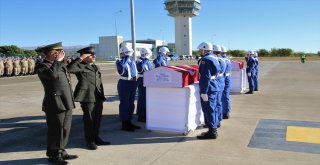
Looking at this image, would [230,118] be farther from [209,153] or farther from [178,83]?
[209,153]

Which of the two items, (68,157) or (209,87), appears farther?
(209,87)

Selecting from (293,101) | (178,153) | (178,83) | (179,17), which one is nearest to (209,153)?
(178,153)

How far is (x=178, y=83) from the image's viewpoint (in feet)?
22.9

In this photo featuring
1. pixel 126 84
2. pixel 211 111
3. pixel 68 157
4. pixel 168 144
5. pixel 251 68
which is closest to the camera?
pixel 68 157

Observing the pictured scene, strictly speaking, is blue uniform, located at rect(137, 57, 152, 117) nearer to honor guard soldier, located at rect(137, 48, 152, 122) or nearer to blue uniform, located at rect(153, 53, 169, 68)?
honor guard soldier, located at rect(137, 48, 152, 122)

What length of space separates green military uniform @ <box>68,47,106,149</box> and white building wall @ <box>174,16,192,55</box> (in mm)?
108413

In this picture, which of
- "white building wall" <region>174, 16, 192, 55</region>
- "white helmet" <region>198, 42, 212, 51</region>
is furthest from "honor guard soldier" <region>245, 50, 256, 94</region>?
"white building wall" <region>174, 16, 192, 55</region>

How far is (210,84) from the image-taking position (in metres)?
6.96

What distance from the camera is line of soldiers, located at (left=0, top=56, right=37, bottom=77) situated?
2795 cm

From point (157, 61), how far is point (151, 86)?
357cm

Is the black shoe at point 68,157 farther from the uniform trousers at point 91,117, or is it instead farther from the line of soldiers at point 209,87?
the line of soldiers at point 209,87

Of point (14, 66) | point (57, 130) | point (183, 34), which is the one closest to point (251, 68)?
point (57, 130)

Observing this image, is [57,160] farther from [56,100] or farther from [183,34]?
[183,34]

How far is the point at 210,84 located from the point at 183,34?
109 m
